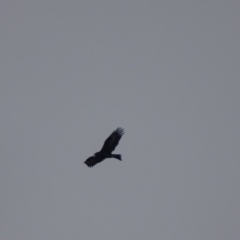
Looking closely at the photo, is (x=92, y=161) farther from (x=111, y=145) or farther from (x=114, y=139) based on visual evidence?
(x=114, y=139)

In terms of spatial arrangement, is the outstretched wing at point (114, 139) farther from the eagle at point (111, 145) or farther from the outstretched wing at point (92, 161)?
the outstretched wing at point (92, 161)

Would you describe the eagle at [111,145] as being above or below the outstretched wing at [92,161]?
above

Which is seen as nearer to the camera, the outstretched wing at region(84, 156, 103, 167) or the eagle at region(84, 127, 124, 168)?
the eagle at region(84, 127, 124, 168)

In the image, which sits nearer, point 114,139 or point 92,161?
point 114,139

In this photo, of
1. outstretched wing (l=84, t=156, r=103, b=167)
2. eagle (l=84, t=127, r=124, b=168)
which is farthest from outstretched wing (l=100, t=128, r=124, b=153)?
outstretched wing (l=84, t=156, r=103, b=167)

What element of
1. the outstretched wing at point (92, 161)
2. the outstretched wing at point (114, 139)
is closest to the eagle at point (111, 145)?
the outstretched wing at point (114, 139)

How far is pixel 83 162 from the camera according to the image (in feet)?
161

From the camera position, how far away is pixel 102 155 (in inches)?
1917

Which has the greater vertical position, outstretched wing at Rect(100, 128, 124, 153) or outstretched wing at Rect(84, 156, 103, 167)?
outstretched wing at Rect(100, 128, 124, 153)

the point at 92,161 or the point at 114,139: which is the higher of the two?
the point at 114,139

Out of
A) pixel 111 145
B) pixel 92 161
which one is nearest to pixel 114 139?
pixel 111 145

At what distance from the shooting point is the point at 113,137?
48.2 meters

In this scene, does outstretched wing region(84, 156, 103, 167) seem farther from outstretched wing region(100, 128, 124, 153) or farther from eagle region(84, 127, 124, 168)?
outstretched wing region(100, 128, 124, 153)

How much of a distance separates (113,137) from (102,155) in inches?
49.8
